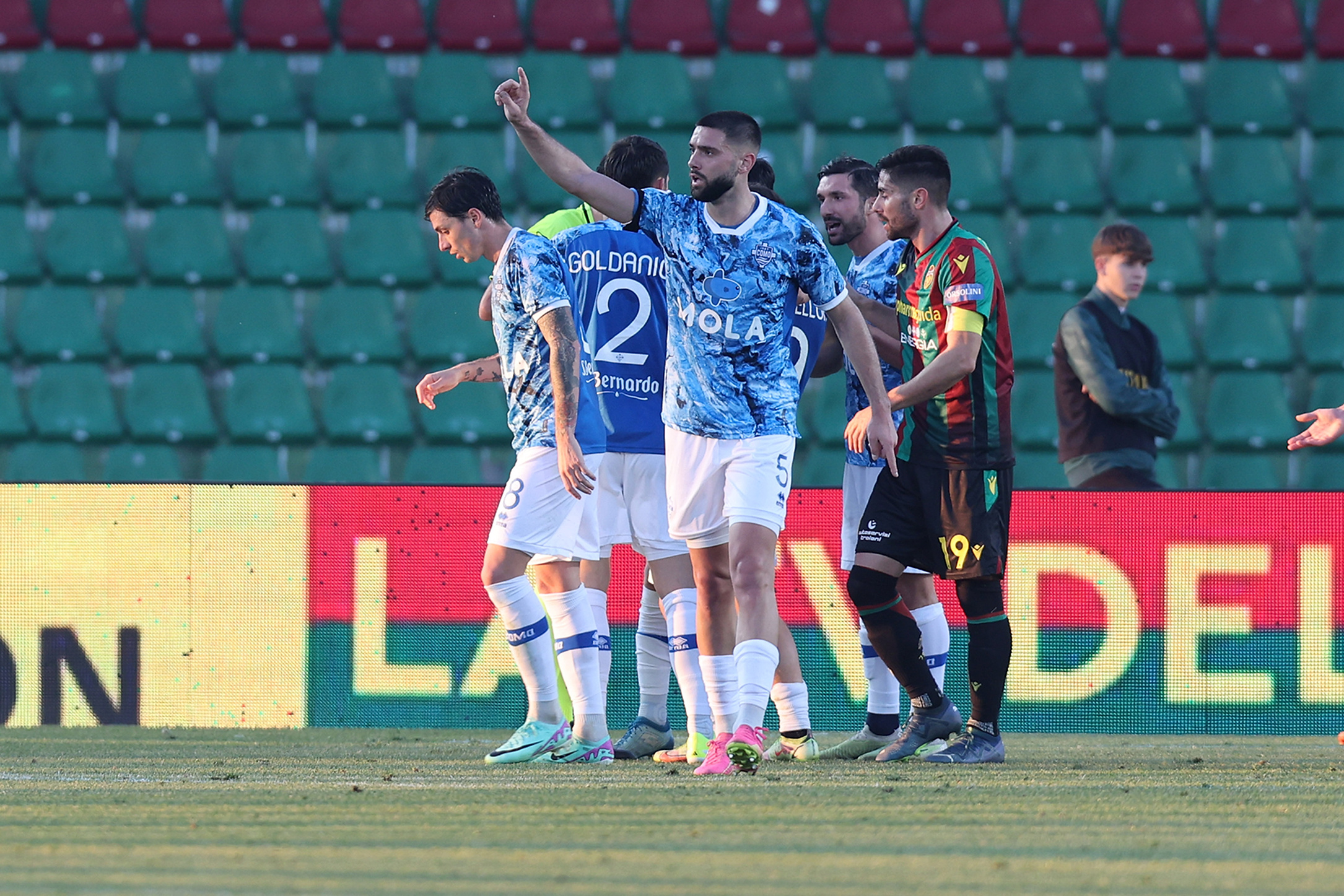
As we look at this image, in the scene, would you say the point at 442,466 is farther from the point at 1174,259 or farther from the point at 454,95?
the point at 1174,259

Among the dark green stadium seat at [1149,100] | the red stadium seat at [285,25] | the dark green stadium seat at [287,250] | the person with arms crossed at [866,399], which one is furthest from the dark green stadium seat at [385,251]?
the person with arms crossed at [866,399]

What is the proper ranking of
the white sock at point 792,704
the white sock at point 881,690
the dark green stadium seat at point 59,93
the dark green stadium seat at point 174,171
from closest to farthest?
the white sock at point 792,704, the white sock at point 881,690, the dark green stadium seat at point 174,171, the dark green stadium seat at point 59,93

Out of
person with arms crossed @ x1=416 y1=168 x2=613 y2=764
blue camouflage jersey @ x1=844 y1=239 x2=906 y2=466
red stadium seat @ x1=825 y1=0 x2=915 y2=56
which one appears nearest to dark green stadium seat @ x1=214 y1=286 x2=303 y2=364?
red stadium seat @ x1=825 y1=0 x2=915 y2=56

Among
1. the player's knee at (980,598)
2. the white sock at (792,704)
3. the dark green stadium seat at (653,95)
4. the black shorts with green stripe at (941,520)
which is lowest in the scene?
the white sock at (792,704)

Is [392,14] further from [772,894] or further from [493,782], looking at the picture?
[772,894]

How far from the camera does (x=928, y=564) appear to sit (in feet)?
16.2

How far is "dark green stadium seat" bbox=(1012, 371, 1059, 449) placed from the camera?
382 inches

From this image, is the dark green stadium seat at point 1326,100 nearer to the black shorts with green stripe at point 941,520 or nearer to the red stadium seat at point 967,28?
the red stadium seat at point 967,28

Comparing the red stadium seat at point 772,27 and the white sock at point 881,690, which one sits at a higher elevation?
the red stadium seat at point 772,27

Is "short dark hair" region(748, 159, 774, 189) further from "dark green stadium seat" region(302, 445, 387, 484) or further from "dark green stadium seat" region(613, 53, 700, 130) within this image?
"dark green stadium seat" region(613, 53, 700, 130)

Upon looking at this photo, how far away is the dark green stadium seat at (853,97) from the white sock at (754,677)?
691cm

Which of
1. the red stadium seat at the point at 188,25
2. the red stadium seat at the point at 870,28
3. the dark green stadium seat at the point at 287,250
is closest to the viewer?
the dark green stadium seat at the point at 287,250

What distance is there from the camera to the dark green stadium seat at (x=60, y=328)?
10.0 meters

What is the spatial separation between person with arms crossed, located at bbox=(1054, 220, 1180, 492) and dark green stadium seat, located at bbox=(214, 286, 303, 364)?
505cm
